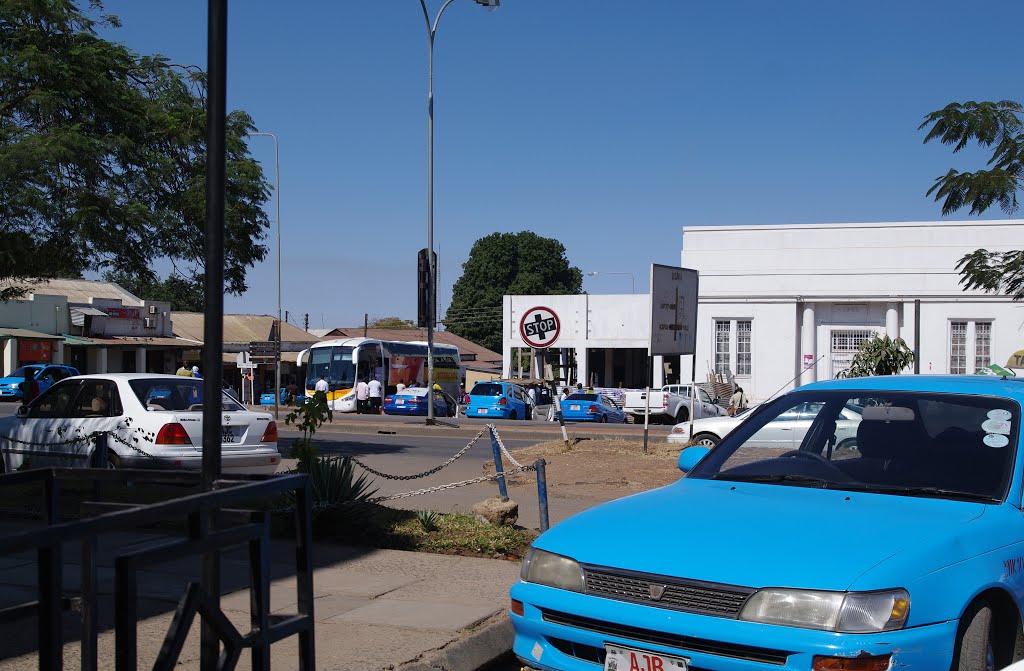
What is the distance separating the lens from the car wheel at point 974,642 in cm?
412

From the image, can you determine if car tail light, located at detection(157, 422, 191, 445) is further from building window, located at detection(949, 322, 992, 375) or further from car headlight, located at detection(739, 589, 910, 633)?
building window, located at detection(949, 322, 992, 375)

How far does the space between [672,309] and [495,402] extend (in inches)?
745

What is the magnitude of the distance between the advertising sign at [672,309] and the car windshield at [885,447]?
12414mm

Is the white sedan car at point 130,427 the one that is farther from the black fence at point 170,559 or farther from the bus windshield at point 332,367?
the bus windshield at point 332,367

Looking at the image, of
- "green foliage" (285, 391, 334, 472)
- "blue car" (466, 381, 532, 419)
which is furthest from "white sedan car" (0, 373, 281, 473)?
"blue car" (466, 381, 532, 419)

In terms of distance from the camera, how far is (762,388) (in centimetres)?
4116

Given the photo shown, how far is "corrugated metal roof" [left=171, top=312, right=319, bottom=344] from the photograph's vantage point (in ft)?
205

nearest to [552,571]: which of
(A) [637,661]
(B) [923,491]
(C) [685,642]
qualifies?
(A) [637,661]

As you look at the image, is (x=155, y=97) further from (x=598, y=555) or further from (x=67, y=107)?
(x=598, y=555)

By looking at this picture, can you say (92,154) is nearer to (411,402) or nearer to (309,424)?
(309,424)

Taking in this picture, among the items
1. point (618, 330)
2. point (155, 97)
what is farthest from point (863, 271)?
point (155, 97)

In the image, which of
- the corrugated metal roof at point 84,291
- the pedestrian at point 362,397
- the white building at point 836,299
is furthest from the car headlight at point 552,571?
the corrugated metal roof at point 84,291

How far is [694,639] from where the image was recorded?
13.2 feet

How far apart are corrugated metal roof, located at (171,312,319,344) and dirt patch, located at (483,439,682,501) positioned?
146ft
